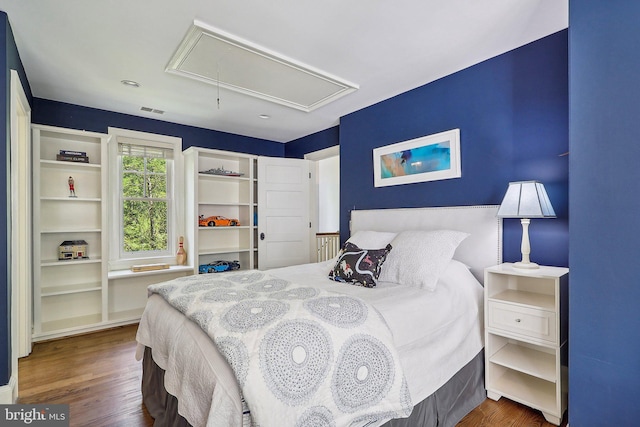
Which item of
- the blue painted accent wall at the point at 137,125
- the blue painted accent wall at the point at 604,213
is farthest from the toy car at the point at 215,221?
the blue painted accent wall at the point at 604,213

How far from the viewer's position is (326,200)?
20.7ft

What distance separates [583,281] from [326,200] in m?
4.95

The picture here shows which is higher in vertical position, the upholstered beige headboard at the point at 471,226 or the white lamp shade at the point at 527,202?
the white lamp shade at the point at 527,202

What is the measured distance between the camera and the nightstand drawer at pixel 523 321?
1814 millimetres

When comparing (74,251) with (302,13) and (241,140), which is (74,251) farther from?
(302,13)

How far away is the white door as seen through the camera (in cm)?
451

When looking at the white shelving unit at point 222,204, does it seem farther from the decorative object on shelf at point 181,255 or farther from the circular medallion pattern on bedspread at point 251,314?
the circular medallion pattern on bedspread at point 251,314

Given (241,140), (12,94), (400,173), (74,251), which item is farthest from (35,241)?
(400,173)

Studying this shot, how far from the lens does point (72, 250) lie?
11.2 ft

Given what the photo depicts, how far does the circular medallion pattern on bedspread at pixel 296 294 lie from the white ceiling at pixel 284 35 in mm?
1721

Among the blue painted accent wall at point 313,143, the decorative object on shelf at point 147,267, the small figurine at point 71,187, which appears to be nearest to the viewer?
the small figurine at point 71,187

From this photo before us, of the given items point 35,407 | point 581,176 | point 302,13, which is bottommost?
point 35,407

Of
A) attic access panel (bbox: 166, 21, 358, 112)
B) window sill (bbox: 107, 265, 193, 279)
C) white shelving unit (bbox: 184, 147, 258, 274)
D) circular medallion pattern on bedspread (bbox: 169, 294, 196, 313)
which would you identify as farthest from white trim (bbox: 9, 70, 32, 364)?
circular medallion pattern on bedspread (bbox: 169, 294, 196, 313)

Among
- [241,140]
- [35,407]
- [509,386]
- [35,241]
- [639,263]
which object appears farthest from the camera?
[241,140]
